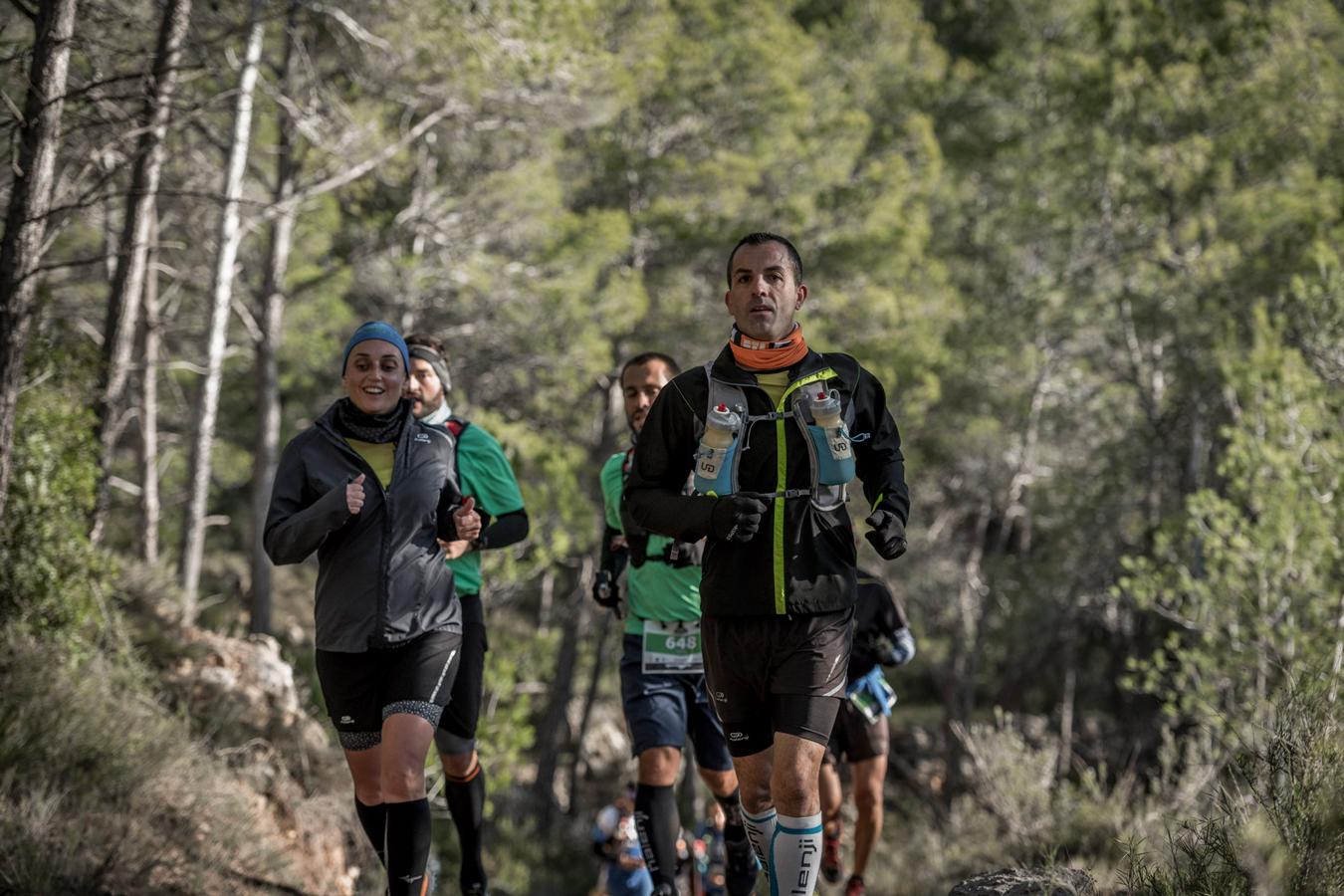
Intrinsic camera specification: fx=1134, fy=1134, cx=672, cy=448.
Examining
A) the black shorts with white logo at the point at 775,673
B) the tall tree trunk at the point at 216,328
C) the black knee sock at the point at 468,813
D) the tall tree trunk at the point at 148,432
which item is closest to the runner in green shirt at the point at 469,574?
the black knee sock at the point at 468,813

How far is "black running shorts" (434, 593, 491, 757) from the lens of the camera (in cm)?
440

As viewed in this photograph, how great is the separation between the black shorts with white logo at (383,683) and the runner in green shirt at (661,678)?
35.6 inches

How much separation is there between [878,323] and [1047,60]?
939cm

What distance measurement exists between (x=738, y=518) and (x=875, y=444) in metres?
0.58

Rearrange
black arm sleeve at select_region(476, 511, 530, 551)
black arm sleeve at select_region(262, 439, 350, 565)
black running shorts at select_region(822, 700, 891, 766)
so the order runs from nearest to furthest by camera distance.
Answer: black arm sleeve at select_region(262, 439, 350, 565)
black arm sleeve at select_region(476, 511, 530, 551)
black running shorts at select_region(822, 700, 891, 766)

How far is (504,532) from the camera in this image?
4.29 meters

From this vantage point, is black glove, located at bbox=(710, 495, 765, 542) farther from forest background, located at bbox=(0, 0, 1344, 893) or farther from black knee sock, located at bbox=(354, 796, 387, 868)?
black knee sock, located at bbox=(354, 796, 387, 868)

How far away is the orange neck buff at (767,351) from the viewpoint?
3.31 m

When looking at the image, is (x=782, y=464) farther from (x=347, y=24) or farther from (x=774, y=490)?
(x=347, y=24)

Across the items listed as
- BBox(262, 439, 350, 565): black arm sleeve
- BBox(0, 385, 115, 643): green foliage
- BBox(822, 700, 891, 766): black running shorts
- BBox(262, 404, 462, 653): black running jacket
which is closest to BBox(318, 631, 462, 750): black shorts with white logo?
BBox(262, 404, 462, 653): black running jacket

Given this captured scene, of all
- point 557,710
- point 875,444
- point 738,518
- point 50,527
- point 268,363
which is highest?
point 268,363

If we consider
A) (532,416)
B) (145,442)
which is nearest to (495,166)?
(532,416)

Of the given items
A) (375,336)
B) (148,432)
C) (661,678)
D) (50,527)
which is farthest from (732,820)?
(148,432)

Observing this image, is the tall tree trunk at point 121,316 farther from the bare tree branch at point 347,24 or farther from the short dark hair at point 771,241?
the short dark hair at point 771,241
